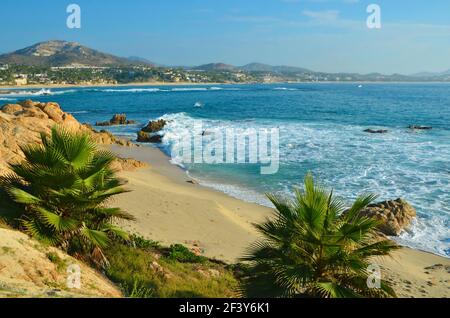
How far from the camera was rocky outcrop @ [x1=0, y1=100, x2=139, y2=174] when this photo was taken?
12.3 meters

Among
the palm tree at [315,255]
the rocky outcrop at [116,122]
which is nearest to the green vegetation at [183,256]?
the palm tree at [315,255]

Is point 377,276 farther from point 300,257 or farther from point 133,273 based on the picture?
point 133,273

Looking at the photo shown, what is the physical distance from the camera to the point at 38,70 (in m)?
171

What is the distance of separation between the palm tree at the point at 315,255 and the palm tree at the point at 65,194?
9.86ft

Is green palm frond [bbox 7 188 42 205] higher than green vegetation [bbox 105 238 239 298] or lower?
higher

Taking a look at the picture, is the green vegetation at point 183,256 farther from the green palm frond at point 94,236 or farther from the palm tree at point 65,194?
the green palm frond at point 94,236

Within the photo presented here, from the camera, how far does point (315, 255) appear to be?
6.04 m

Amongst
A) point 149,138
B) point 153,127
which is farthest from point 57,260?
point 153,127

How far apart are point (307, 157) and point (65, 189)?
20513mm

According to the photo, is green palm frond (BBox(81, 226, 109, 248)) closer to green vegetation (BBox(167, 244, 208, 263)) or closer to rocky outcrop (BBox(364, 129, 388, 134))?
green vegetation (BBox(167, 244, 208, 263))

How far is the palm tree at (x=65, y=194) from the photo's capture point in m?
7.09

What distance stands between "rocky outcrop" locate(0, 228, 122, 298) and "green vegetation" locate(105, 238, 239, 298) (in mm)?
511

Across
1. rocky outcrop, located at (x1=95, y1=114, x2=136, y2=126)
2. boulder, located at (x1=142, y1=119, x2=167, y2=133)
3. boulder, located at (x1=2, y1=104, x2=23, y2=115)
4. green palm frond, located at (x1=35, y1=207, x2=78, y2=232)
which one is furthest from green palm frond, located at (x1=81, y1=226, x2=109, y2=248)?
rocky outcrop, located at (x1=95, y1=114, x2=136, y2=126)
